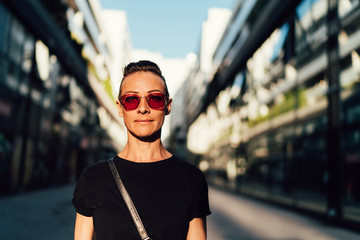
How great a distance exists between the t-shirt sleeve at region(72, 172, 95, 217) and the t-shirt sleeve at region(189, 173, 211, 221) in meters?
0.46

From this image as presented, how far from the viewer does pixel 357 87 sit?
11.1 meters

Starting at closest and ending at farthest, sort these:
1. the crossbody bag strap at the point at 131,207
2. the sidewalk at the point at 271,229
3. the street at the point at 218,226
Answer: the crossbody bag strap at the point at 131,207 < the street at the point at 218,226 < the sidewalk at the point at 271,229

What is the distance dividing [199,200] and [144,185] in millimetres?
271

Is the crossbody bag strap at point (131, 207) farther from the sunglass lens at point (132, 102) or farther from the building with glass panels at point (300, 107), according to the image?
the building with glass panels at point (300, 107)

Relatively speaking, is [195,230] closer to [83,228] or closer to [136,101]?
[83,228]

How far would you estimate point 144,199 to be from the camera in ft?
5.65

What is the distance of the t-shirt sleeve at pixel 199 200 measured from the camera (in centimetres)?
179

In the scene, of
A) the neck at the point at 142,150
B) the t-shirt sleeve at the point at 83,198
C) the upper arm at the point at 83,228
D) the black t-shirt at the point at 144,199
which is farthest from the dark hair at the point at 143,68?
the upper arm at the point at 83,228

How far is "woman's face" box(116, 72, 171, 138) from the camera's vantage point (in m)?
1.83

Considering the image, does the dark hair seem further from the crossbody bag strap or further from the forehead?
the crossbody bag strap

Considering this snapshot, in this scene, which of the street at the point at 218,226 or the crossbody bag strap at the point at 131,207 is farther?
the street at the point at 218,226

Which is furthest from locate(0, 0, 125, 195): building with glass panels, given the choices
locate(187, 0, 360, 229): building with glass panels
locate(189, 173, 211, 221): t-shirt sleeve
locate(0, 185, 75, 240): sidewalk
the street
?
locate(189, 173, 211, 221): t-shirt sleeve

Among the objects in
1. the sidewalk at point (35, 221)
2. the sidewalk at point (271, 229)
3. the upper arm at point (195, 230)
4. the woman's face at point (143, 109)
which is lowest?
the sidewalk at point (271, 229)

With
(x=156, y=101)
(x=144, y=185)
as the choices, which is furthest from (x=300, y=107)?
(x=144, y=185)
